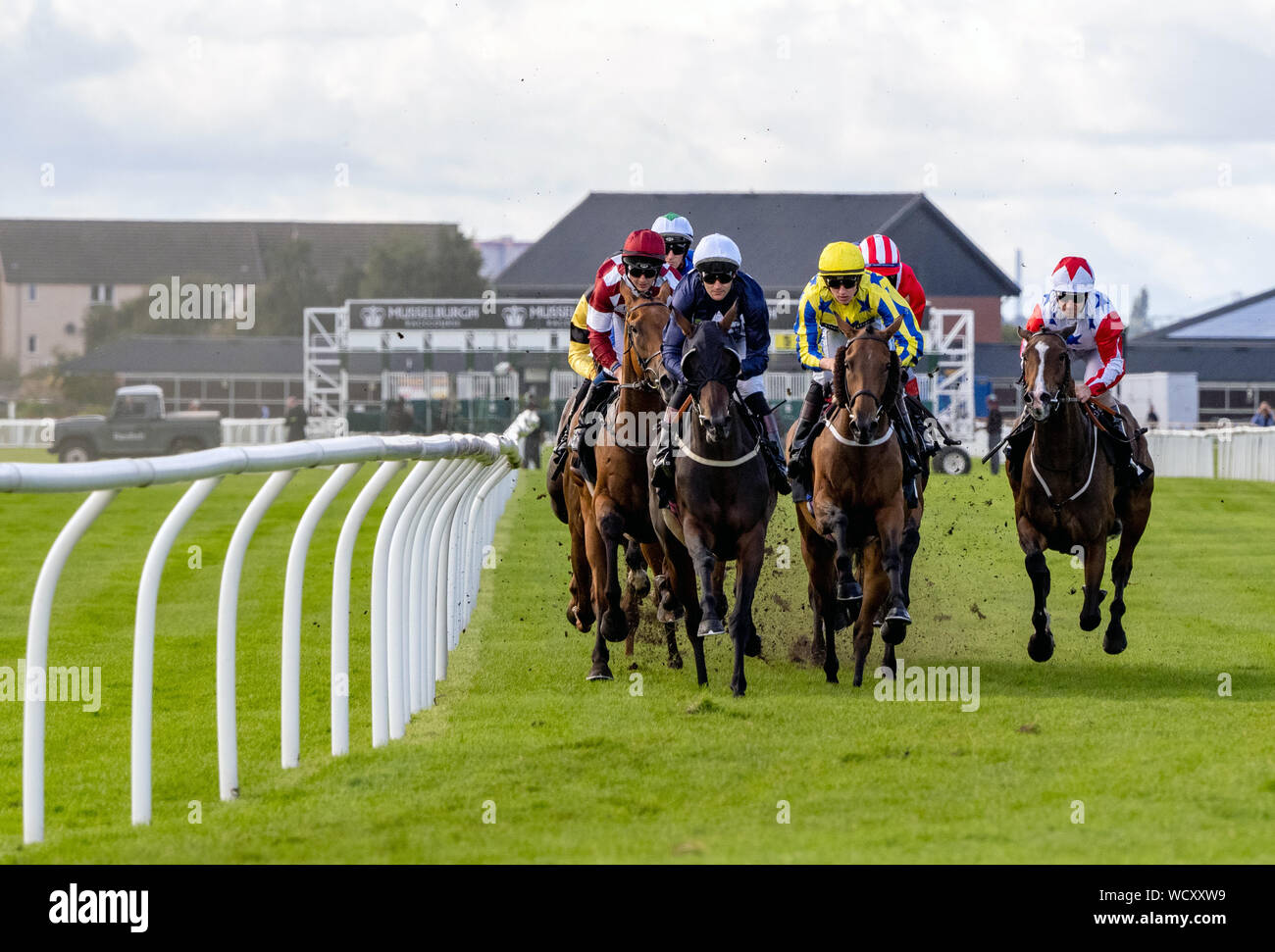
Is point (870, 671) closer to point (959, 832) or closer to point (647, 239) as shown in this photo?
point (647, 239)

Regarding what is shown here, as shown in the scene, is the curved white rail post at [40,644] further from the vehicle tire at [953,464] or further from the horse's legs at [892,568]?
the vehicle tire at [953,464]

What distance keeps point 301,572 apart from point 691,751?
4.27ft

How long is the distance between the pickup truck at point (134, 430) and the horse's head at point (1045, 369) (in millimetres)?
29022

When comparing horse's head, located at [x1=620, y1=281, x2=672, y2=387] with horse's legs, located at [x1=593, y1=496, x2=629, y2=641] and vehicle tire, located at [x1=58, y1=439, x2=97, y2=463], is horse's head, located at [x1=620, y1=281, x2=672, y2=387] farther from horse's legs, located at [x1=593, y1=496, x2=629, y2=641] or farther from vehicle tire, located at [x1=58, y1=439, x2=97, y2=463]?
vehicle tire, located at [x1=58, y1=439, x2=97, y2=463]

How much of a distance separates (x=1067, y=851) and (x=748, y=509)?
10.6ft

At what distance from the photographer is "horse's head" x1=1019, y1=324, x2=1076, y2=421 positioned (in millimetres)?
8102

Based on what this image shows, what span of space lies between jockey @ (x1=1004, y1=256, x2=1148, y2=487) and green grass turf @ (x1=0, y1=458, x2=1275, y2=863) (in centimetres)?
92

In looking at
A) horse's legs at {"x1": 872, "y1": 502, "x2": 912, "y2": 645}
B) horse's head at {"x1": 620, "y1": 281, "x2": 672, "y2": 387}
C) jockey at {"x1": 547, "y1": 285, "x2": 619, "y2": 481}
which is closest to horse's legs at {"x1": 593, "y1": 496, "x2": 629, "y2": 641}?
horse's head at {"x1": 620, "y1": 281, "x2": 672, "y2": 387}

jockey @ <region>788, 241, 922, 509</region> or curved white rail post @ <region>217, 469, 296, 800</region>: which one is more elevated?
jockey @ <region>788, 241, 922, 509</region>

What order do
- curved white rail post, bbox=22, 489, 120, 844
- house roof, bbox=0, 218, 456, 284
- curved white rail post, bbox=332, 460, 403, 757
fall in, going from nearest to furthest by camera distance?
1. curved white rail post, bbox=22, 489, 120, 844
2. curved white rail post, bbox=332, 460, 403, 757
3. house roof, bbox=0, 218, 456, 284

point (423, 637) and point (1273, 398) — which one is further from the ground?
point (1273, 398)

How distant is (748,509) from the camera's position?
23.6ft

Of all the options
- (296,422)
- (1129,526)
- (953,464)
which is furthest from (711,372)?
(296,422)
